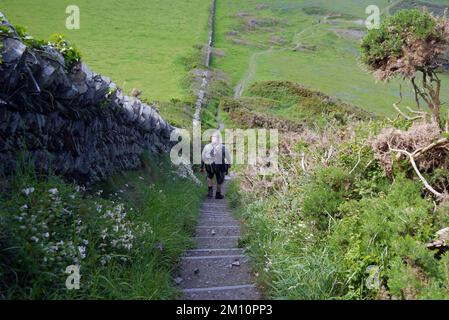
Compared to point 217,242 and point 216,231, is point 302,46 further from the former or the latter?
point 217,242

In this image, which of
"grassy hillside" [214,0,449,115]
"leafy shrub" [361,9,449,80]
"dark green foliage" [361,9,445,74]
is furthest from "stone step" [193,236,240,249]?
"grassy hillside" [214,0,449,115]

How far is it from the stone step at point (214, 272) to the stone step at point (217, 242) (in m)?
0.71

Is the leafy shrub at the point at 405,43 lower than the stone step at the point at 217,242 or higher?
higher

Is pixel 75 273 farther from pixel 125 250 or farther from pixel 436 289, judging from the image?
pixel 436 289

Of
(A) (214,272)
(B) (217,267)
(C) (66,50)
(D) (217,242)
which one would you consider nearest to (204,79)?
(D) (217,242)

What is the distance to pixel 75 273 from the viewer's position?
4223 millimetres

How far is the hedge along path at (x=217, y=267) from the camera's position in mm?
5490

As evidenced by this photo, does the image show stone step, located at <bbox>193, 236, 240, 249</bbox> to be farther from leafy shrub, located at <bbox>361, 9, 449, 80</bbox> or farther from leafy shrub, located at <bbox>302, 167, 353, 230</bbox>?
leafy shrub, located at <bbox>361, 9, 449, 80</bbox>

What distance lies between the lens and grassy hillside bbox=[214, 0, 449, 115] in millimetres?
41188

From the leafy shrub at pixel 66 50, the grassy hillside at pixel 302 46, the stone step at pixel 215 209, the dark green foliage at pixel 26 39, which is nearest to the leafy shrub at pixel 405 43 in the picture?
the stone step at pixel 215 209

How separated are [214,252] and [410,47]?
18.8ft

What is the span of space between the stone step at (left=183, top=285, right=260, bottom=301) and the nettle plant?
15.6 feet

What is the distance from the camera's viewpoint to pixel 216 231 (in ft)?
28.0

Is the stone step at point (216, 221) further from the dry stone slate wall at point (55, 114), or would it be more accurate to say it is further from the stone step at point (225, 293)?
the stone step at point (225, 293)
